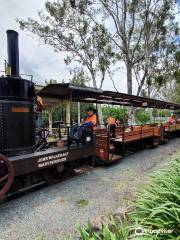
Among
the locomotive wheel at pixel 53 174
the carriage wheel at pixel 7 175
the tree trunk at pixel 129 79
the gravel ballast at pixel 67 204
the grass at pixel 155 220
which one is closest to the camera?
the grass at pixel 155 220

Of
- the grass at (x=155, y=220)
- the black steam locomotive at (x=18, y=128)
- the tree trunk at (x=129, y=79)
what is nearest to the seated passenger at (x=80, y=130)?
the black steam locomotive at (x=18, y=128)

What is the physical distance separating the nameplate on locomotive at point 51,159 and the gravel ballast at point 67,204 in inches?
24.5

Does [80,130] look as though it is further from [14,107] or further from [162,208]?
[162,208]

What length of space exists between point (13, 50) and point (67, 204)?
3.65 meters

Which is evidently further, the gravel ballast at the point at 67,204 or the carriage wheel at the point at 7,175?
the carriage wheel at the point at 7,175

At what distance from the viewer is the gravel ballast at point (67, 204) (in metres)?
3.59

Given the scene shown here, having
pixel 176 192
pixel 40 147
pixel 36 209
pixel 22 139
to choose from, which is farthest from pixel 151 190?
pixel 40 147

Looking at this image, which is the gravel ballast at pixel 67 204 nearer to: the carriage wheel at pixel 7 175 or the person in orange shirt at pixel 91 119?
the carriage wheel at pixel 7 175

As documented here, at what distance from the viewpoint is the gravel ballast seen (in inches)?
141

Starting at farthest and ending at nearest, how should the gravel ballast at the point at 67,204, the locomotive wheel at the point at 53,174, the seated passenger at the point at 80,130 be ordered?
the seated passenger at the point at 80,130, the locomotive wheel at the point at 53,174, the gravel ballast at the point at 67,204

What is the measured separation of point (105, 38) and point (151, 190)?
1783 centimetres

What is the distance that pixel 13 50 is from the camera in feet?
17.0

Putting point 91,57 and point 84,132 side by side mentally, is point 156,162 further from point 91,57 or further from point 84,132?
point 91,57

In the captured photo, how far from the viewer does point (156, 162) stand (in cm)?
827
